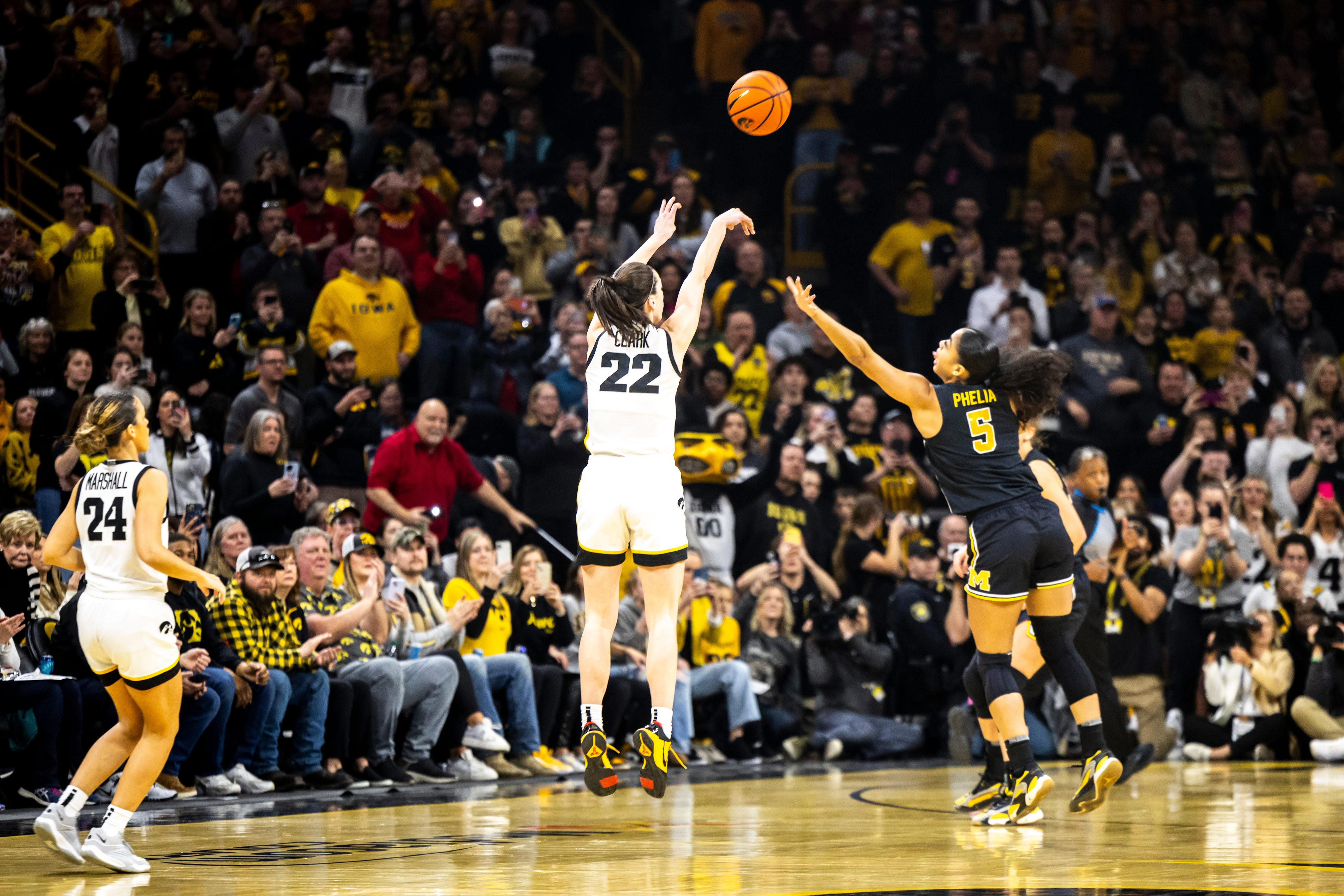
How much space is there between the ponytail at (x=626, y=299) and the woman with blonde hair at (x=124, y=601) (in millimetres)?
2101

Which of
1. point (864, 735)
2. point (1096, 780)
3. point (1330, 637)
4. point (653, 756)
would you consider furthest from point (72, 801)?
point (1330, 637)

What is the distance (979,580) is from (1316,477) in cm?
809

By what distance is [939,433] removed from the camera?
7867 mm

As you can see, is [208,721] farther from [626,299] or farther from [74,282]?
[74,282]

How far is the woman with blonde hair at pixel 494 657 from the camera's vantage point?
11.0 meters

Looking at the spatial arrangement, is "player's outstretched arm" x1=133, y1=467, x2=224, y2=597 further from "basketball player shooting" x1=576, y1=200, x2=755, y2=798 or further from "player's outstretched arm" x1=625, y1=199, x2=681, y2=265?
"player's outstretched arm" x1=625, y1=199, x2=681, y2=265

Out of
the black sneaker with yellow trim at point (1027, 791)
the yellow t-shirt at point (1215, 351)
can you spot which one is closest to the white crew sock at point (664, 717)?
the black sneaker with yellow trim at point (1027, 791)

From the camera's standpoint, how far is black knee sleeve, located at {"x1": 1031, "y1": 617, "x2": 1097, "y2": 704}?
310 inches

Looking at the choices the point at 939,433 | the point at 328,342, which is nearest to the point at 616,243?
the point at 328,342

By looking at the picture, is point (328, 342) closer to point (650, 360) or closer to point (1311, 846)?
point (650, 360)

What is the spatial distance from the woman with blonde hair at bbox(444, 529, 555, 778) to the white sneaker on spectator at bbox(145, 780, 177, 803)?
2.29 metres

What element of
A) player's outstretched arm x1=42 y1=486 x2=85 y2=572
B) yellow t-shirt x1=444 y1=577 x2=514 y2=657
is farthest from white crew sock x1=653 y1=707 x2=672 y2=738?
yellow t-shirt x1=444 y1=577 x2=514 y2=657

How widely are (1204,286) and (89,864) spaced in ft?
45.4

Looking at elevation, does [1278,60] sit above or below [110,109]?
above
